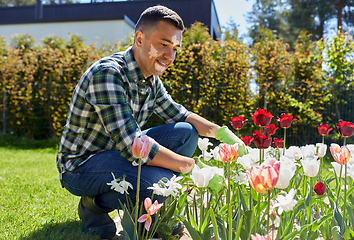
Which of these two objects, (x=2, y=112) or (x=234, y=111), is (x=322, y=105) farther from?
(x=2, y=112)

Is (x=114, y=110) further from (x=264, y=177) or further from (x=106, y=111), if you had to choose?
(x=264, y=177)

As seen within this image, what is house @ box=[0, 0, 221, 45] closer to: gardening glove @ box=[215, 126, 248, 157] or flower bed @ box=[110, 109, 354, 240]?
gardening glove @ box=[215, 126, 248, 157]

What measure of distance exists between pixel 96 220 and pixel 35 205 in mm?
868

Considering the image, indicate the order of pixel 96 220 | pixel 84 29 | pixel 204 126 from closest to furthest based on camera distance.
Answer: pixel 96 220 → pixel 204 126 → pixel 84 29

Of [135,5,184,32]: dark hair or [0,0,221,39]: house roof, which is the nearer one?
[135,5,184,32]: dark hair

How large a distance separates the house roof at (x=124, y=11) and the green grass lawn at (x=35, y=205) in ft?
24.4

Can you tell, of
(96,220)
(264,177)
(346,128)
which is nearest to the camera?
(264,177)

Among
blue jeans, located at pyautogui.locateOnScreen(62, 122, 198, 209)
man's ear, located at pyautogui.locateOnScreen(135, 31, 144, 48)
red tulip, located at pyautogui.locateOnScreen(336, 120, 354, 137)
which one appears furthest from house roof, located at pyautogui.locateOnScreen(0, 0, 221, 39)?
red tulip, located at pyautogui.locateOnScreen(336, 120, 354, 137)

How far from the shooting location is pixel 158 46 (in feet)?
5.38

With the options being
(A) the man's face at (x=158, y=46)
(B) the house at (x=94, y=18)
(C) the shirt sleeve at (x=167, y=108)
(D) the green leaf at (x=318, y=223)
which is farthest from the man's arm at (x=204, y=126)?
(B) the house at (x=94, y=18)

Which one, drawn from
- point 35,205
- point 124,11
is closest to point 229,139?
point 35,205

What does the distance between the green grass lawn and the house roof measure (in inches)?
292

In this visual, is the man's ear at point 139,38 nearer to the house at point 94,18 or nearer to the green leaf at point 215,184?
the green leaf at point 215,184

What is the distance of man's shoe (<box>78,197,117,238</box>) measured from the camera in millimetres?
1622
